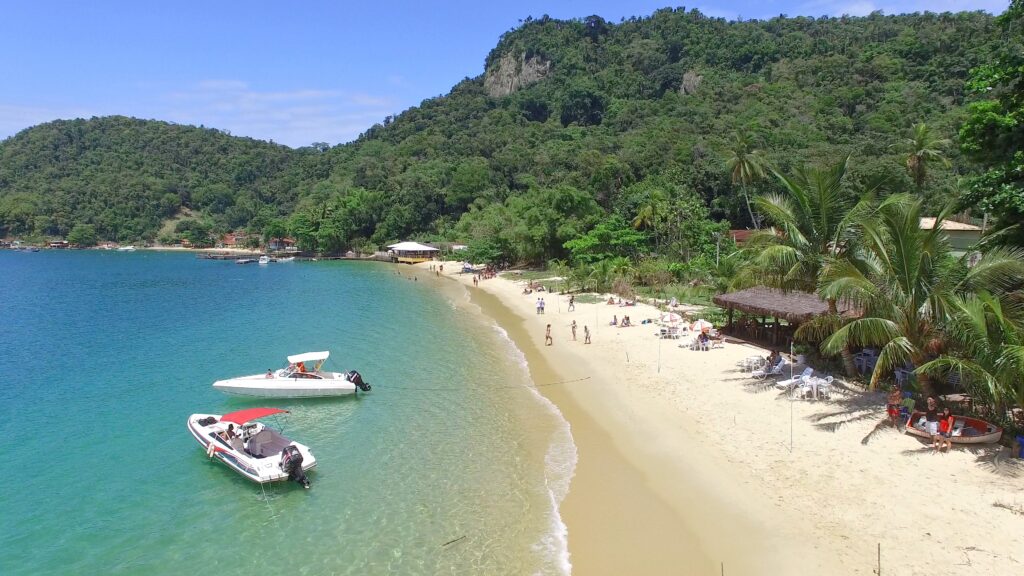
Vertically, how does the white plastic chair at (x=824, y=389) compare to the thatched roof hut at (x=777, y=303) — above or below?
below

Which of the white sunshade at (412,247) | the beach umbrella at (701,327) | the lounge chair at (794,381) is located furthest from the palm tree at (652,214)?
the white sunshade at (412,247)

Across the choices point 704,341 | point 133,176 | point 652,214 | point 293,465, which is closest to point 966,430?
point 704,341

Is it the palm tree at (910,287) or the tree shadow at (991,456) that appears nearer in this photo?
the tree shadow at (991,456)

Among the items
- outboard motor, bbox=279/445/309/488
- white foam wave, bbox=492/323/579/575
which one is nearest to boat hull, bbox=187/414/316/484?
outboard motor, bbox=279/445/309/488

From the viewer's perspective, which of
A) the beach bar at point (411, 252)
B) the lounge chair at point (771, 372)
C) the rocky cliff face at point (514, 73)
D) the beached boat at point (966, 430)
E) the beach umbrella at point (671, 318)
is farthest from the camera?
the rocky cliff face at point (514, 73)

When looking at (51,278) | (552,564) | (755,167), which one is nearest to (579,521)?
(552,564)

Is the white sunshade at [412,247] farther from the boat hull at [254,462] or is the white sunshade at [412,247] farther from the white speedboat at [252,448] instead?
the boat hull at [254,462]

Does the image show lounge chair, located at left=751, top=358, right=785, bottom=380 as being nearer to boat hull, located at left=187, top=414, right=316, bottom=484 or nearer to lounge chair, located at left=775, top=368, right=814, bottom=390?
lounge chair, located at left=775, top=368, right=814, bottom=390

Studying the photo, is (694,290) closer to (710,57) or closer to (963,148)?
(963,148)
